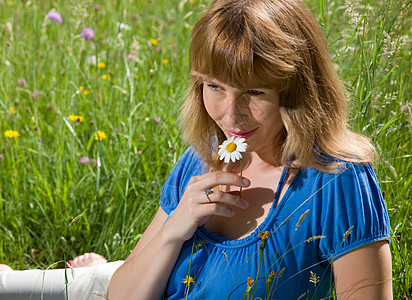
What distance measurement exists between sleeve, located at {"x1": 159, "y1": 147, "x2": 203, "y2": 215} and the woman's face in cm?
27

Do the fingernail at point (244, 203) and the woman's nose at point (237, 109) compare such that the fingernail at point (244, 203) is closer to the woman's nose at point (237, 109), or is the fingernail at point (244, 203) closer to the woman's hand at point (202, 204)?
the woman's hand at point (202, 204)

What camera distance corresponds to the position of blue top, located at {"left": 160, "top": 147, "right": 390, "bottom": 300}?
1291 millimetres

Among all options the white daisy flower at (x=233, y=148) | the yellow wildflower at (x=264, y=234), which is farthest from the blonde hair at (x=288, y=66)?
the yellow wildflower at (x=264, y=234)

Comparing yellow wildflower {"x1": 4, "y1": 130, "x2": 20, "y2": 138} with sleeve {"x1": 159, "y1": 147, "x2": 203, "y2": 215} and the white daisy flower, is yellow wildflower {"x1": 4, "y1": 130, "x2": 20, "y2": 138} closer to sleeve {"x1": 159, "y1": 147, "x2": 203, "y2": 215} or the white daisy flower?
sleeve {"x1": 159, "y1": 147, "x2": 203, "y2": 215}

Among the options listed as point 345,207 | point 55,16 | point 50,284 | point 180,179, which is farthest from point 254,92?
point 55,16

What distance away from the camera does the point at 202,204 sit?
1362mm

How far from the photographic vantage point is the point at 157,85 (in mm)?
2664

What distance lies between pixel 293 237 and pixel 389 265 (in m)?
0.20

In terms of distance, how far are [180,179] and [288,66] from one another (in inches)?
19.5

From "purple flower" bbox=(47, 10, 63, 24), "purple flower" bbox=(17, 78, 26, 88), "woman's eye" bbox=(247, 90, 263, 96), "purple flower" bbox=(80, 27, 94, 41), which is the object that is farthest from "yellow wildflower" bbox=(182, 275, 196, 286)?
"purple flower" bbox=(47, 10, 63, 24)

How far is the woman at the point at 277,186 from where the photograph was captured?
127cm

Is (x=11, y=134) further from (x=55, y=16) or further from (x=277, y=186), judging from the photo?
(x=277, y=186)

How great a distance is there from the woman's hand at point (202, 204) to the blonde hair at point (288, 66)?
0.50 ft

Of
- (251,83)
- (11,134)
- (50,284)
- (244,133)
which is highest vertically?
(251,83)
